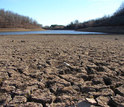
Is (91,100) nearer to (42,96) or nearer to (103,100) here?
(103,100)

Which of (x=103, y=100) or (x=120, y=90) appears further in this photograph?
(x=120, y=90)

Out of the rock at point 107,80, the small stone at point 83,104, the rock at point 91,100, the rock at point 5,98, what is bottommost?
the rock at point 5,98

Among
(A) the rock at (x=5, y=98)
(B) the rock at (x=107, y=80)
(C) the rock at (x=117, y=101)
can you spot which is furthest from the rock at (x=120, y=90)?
(A) the rock at (x=5, y=98)

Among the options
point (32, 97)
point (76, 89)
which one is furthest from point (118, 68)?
point (32, 97)

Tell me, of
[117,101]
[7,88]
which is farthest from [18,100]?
[117,101]

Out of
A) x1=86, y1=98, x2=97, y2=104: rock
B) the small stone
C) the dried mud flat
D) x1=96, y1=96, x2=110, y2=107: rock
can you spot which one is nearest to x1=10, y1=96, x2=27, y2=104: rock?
the dried mud flat

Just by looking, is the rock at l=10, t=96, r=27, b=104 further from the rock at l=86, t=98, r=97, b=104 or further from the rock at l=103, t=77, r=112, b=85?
the rock at l=103, t=77, r=112, b=85

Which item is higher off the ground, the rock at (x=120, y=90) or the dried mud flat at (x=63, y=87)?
the rock at (x=120, y=90)

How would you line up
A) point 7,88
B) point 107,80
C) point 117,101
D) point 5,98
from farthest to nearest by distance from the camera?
point 107,80
point 7,88
point 5,98
point 117,101

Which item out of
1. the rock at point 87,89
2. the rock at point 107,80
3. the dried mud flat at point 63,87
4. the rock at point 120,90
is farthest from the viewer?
the rock at point 107,80

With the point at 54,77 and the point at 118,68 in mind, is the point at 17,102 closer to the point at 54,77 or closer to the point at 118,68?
the point at 54,77

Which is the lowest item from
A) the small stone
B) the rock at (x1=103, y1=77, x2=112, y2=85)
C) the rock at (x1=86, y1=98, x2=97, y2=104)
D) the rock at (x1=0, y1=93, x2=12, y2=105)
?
the rock at (x1=0, y1=93, x2=12, y2=105)

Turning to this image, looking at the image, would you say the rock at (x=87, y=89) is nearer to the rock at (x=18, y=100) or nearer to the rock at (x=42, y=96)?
the rock at (x=42, y=96)

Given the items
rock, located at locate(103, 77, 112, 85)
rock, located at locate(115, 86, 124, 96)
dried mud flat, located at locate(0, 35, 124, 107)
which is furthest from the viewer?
rock, located at locate(103, 77, 112, 85)
